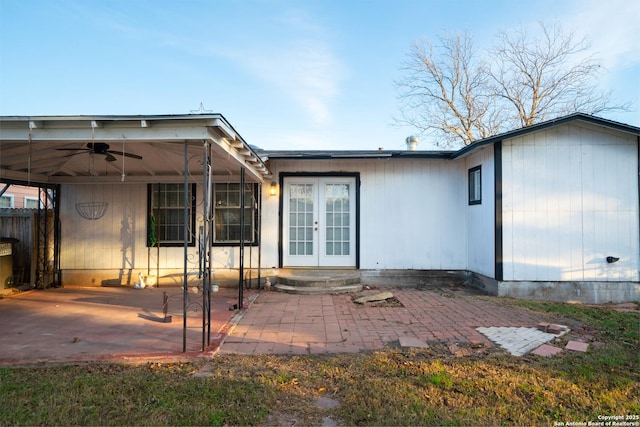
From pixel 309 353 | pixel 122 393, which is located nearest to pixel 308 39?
pixel 309 353

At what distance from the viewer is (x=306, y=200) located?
8.31 metres

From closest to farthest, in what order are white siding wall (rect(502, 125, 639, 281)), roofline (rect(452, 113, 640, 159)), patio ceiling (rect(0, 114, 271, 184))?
patio ceiling (rect(0, 114, 271, 184))
roofline (rect(452, 113, 640, 159))
white siding wall (rect(502, 125, 639, 281))

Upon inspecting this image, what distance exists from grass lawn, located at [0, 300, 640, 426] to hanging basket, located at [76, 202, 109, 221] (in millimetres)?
5749

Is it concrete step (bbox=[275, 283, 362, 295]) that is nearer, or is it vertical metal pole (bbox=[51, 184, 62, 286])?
concrete step (bbox=[275, 283, 362, 295])

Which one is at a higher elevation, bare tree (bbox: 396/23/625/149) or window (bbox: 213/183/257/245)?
bare tree (bbox: 396/23/625/149)

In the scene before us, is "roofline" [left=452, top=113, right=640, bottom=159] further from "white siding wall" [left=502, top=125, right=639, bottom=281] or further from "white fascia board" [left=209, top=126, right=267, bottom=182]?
"white fascia board" [left=209, top=126, right=267, bottom=182]

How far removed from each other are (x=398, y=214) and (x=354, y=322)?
3.77m

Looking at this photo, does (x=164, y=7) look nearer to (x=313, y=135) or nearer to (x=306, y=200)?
(x=306, y=200)

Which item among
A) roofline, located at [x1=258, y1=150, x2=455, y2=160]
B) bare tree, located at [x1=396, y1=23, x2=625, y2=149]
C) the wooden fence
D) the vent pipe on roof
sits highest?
bare tree, located at [x1=396, y1=23, x2=625, y2=149]

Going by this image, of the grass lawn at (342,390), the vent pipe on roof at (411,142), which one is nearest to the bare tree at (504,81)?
the vent pipe on roof at (411,142)

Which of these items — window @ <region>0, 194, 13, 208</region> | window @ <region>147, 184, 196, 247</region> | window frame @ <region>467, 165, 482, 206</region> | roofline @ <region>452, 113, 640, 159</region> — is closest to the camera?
roofline @ <region>452, 113, 640, 159</region>

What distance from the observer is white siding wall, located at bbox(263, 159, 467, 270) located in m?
8.10

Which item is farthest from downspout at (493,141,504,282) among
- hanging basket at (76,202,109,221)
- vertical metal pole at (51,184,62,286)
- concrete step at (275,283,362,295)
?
vertical metal pole at (51,184,62,286)

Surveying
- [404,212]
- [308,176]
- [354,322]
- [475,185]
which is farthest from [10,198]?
[475,185]
